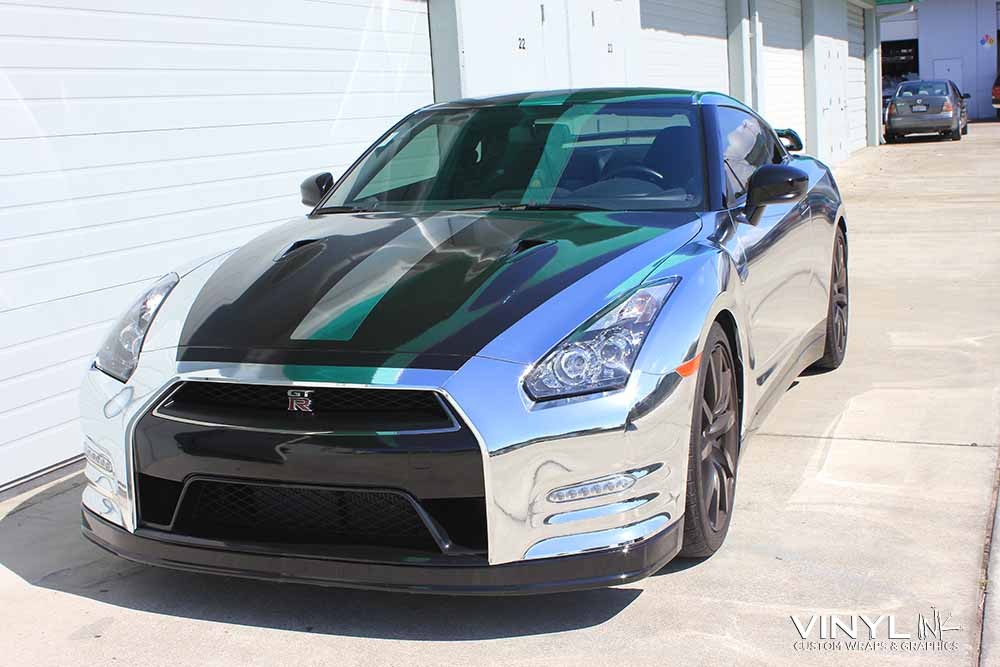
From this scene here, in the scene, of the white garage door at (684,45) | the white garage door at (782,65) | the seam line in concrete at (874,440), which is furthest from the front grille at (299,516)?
the white garage door at (782,65)

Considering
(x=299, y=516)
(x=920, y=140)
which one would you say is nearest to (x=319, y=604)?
(x=299, y=516)

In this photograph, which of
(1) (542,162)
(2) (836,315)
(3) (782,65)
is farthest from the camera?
(3) (782,65)

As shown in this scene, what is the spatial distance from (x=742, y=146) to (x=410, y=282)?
6.69 feet

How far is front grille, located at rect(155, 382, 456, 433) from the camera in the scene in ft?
9.80

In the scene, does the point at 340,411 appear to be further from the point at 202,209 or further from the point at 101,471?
the point at 202,209

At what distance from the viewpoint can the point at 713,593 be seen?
3445mm

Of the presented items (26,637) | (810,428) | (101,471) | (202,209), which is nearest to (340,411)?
(101,471)

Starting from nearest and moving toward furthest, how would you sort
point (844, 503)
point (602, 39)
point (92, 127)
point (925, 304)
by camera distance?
point (844, 503) → point (92, 127) → point (925, 304) → point (602, 39)

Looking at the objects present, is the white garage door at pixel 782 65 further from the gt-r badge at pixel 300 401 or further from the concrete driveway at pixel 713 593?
the gt-r badge at pixel 300 401

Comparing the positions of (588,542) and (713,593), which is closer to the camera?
(588,542)

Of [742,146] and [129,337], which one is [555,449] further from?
[742,146]

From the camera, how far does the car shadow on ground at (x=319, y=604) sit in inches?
129

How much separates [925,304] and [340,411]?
19.2 ft

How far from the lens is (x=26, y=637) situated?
3.37m
